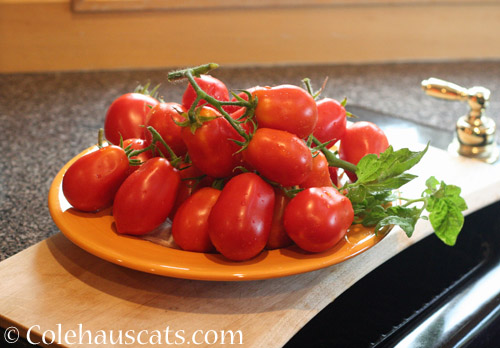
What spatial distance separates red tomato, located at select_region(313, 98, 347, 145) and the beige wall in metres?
0.89

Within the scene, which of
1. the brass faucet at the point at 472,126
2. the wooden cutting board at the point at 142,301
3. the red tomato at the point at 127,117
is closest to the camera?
the wooden cutting board at the point at 142,301

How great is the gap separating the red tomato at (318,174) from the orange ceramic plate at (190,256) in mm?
59

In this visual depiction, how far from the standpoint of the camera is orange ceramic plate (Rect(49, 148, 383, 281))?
55 centimetres

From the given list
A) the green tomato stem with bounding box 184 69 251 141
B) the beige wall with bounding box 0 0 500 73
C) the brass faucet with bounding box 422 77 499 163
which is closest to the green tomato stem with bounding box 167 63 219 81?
the green tomato stem with bounding box 184 69 251 141

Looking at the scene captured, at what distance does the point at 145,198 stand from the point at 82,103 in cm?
72

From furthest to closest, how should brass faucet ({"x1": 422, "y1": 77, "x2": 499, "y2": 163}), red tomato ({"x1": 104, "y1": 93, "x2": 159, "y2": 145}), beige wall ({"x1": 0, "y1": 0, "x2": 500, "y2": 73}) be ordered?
beige wall ({"x1": 0, "y1": 0, "x2": 500, "y2": 73}) < brass faucet ({"x1": 422, "y1": 77, "x2": 499, "y2": 163}) < red tomato ({"x1": 104, "y1": 93, "x2": 159, "y2": 145})

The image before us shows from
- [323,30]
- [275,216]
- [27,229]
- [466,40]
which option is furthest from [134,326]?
[466,40]

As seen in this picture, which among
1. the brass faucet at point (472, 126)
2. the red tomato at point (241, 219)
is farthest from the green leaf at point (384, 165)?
the brass faucet at point (472, 126)

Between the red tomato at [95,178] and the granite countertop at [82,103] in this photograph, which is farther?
the granite countertop at [82,103]

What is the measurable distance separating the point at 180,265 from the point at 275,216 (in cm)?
11

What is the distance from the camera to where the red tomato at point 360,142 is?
70 centimetres

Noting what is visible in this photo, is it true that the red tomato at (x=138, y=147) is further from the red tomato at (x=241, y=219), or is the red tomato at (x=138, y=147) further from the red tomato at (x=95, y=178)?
the red tomato at (x=241, y=219)

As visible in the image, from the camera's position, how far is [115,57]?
4.86 feet

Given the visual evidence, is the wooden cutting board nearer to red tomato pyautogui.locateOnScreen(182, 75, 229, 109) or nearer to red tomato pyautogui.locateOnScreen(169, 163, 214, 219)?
red tomato pyautogui.locateOnScreen(169, 163, 214, 219)
